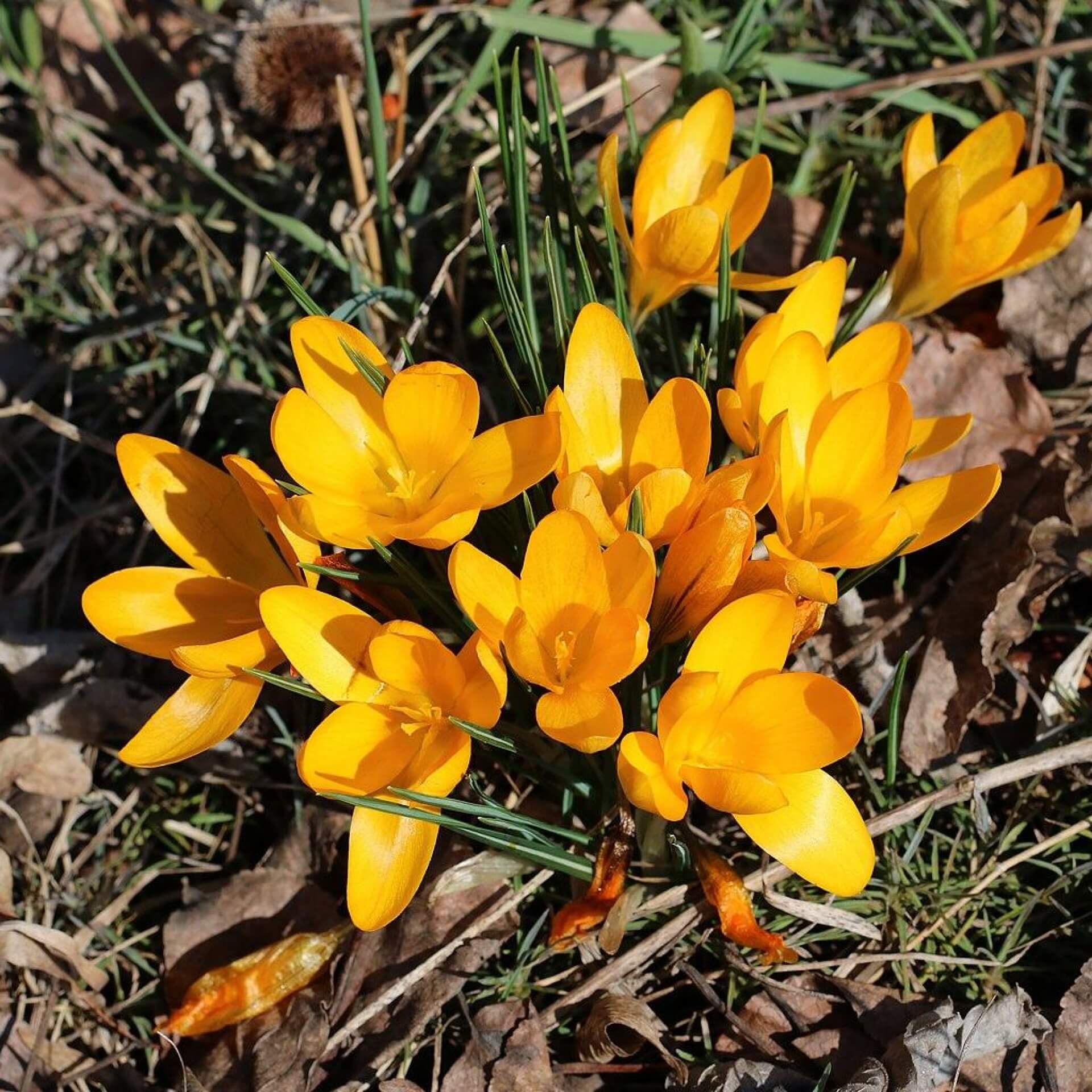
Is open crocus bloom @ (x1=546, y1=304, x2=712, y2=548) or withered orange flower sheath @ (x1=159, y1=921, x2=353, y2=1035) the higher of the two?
open crocus bloom @ (x1=546, y1=304, x2=712, y2=548)

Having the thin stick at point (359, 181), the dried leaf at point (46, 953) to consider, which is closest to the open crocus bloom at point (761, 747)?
the dried leaf at point (46, 953)

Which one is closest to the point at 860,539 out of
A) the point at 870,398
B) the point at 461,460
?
the point at 870,398

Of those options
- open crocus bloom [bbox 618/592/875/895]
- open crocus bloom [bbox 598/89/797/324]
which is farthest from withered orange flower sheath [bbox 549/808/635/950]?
open crocus bloom [bbox 598/89/797/324]

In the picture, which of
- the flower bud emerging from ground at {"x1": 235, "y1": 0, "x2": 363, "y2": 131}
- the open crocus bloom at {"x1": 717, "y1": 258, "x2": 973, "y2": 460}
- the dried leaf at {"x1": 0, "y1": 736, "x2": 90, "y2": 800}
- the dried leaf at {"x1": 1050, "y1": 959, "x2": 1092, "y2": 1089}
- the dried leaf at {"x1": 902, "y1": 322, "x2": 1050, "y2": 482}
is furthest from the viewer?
the flower bud emerging from ground at {"x1": 235, "y1": 0, "x2": 363, "y2": 131}

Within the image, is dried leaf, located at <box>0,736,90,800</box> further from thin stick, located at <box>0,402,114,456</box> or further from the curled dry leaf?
the curled dry leaf

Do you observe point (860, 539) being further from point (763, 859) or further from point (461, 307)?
point (461, 307)

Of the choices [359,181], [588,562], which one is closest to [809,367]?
[588,562]

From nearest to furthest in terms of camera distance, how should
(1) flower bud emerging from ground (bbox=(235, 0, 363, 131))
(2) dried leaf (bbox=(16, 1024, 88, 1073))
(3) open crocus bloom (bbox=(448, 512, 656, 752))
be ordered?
1. (3) open crocus bloom (bbox=(448, 512, 656, 752))
2. (2) dried leaf (bbox=(16, 1024, 88, 1073))
3. (1) flower bud emerging from ground (bbox=(235, 0, 363, 131))
